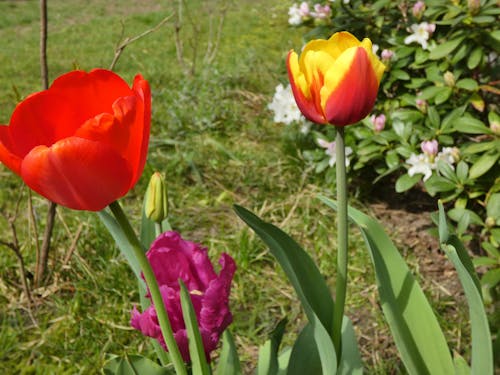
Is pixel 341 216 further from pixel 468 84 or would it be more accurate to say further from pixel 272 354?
pixel 468 84

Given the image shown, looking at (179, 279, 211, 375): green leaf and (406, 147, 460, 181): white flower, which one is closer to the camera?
(179, 279, 211, 375): green leaf

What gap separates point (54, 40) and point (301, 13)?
4371 millimetres

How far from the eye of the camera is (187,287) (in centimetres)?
76

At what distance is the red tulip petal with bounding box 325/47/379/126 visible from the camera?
0.65 metres

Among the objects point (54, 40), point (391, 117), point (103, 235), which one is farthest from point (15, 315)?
point (54, 40)

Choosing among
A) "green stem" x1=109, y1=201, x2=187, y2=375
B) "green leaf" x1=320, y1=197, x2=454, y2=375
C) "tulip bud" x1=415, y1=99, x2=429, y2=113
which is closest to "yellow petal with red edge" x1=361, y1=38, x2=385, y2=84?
"green leaf" x1=320, y1=197, x2=454, y2=375

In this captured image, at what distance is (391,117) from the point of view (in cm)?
215

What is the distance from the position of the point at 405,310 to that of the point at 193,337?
1.00 feet

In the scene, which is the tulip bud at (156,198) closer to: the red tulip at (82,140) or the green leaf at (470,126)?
the red tulip at (82,140)

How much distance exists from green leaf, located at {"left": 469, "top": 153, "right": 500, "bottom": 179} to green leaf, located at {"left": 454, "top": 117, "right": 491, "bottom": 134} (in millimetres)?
71

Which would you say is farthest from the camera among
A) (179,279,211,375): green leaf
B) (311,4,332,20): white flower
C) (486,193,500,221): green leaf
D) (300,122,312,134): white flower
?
(300,122,312,134): white flower

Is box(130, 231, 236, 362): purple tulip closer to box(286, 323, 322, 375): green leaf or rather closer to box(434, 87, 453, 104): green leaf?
box(286, 323, 322, 375): green leaf

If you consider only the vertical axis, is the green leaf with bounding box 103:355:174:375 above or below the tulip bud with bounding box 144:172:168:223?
below

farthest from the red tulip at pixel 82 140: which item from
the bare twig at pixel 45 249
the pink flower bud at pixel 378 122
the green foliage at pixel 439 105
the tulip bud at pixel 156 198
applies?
the pink flower bud at pixel 378 122
